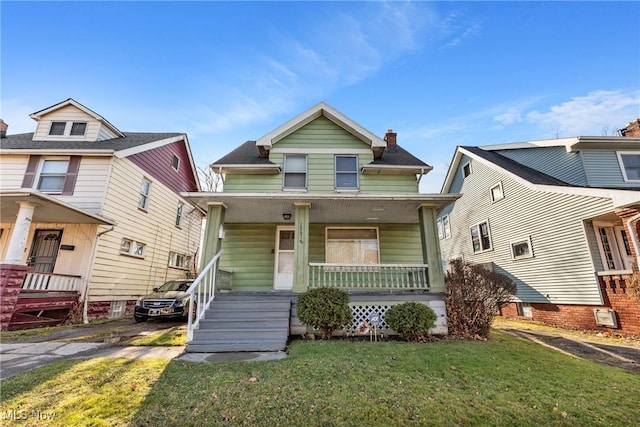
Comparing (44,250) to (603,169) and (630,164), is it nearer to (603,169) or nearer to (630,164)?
(603,169)

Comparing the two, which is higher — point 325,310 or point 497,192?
point 497,192

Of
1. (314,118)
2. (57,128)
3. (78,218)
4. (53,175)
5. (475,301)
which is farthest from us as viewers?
(57,128)

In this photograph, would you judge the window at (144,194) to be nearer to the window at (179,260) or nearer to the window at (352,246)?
the window at (179,260)

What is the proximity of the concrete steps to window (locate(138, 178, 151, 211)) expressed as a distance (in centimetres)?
802

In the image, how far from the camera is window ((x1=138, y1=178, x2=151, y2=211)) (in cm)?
1238

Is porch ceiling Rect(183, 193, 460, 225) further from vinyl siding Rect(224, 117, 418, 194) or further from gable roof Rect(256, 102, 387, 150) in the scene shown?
gable roof Rect(256, 102, 387, 150)

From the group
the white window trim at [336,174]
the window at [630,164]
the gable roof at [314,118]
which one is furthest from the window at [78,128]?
the window at [630,164]

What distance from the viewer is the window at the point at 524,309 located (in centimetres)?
1118

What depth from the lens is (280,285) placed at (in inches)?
368

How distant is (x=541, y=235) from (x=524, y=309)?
327 centimetres

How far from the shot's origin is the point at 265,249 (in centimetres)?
955

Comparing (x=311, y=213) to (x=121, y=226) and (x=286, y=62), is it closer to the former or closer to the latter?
(x=286, y=62)

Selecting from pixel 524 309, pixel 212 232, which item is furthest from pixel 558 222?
pixel 212 232

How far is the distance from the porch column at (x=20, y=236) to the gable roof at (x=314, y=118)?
22.4 ft
